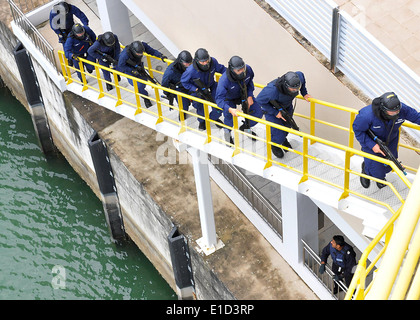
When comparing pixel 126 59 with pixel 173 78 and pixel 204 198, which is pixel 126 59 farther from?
pixel 204 198

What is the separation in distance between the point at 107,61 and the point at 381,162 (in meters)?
7.53

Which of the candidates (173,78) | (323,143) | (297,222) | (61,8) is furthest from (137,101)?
(323,143)

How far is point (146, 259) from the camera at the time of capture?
2064 centimetres

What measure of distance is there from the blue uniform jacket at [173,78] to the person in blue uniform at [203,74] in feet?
1.51

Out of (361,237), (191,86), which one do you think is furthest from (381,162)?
(191,86)

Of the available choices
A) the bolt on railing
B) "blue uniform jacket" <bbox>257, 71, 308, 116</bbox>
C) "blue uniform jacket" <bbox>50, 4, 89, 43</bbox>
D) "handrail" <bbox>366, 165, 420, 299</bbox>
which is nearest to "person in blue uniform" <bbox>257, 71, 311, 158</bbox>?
"blue uniform jacket" <bbox>257, 71, 308, 116</bbox>

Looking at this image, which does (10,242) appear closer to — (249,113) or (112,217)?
(112,217)

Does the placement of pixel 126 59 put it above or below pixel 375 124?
above

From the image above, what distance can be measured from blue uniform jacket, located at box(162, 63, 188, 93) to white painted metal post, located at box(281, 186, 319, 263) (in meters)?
2.59

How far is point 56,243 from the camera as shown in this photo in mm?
20812

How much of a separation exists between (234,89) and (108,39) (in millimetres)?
4402

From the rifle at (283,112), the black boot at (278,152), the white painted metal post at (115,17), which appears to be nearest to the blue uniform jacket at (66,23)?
the white painted metal post at (115,17)

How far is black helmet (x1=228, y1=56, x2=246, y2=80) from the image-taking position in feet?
41.0

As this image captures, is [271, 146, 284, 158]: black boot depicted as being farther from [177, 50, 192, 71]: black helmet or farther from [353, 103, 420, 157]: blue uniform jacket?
[177, 50, 192, 71]: black helmet
